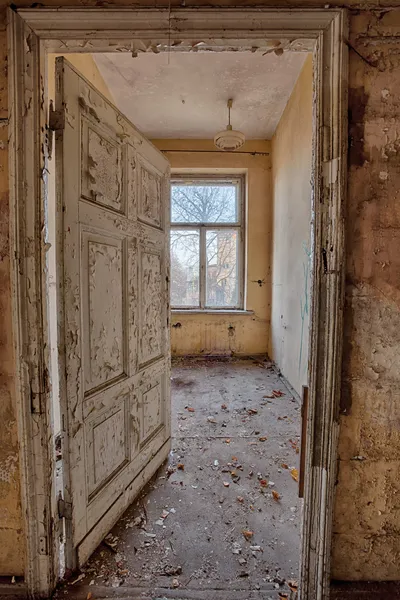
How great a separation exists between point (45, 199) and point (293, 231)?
2.62m

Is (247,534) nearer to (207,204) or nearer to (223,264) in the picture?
(223,264)

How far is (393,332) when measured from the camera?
1.06 m

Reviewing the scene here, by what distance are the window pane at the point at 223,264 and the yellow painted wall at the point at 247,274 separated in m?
0.29

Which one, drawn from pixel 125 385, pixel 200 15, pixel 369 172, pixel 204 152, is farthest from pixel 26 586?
pixel 204 152

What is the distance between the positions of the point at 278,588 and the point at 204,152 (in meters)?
4.64

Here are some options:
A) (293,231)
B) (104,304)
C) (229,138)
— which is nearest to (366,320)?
(104,304)

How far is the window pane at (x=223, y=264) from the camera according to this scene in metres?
4.75

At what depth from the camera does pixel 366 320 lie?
106 cm

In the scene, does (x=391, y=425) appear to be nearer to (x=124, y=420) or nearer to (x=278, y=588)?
(x=278, y=588)

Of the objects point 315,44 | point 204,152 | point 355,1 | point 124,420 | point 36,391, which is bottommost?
point 124,420

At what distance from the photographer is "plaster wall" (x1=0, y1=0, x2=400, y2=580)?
1.01 m

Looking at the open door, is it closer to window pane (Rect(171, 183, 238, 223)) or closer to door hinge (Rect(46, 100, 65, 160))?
door hinge (Rect(46, 100, 65, 160))

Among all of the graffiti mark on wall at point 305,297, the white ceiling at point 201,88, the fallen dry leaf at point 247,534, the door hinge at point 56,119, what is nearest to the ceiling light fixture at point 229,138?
the white ceiling at point 201,88

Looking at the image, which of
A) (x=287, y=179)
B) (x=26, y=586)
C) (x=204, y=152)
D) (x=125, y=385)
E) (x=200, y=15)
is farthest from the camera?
(x=204, y=152)
